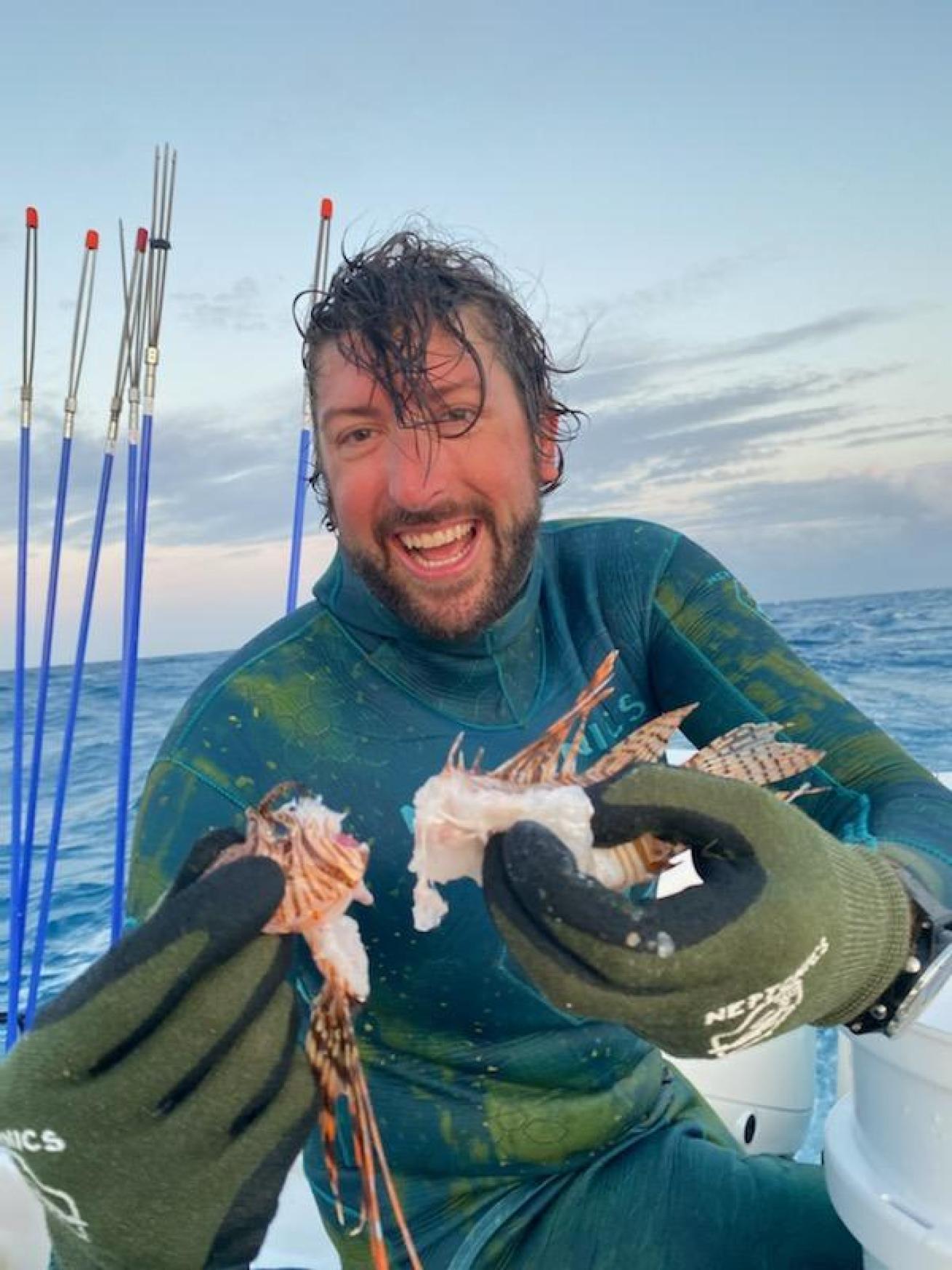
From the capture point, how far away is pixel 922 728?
46.3 ft

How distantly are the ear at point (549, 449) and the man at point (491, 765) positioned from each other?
0.12m

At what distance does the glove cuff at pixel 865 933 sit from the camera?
1.72 meters

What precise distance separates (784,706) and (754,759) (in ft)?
1.83

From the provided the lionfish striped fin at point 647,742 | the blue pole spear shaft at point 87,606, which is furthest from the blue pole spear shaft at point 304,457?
the lionfish striped fin at point 647,742

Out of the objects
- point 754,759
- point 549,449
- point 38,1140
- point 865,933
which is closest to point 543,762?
point 754,759

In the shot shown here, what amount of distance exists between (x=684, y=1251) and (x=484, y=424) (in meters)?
1.74

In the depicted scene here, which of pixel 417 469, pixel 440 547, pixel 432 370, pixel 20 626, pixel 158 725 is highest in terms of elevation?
pixel 432 370

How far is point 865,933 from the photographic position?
175cm

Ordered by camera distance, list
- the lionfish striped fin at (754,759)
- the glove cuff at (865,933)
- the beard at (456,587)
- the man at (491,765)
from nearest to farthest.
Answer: the glove cuff at (865,933) < the lionfish striped fin at (754,759) < the man at (491,765) < the beard at (456,587)

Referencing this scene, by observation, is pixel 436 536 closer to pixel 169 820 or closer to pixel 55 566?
pixel 169 820

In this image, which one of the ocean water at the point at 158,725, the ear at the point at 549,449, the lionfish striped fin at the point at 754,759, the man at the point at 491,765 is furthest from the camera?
the ocean water at the point at 158,725

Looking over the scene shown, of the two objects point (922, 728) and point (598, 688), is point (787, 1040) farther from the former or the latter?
point (922, 728)

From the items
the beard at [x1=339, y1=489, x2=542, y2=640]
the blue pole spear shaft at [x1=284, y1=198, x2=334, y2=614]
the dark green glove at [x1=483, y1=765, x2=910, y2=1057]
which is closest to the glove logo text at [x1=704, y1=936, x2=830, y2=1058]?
the dark green glove at [x1=483, y1=765, x2=910, y2=1057]

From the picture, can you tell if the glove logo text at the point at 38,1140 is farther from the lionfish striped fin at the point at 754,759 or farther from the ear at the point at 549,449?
the ear at the point at 549,449
